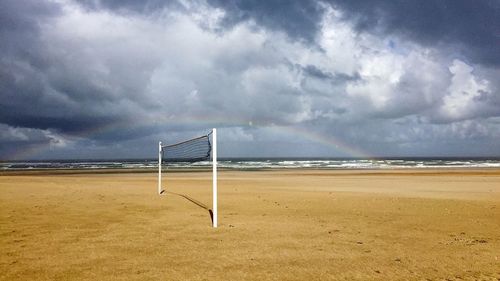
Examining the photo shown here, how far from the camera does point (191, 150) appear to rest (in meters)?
14.9

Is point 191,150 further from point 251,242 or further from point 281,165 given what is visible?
point 281,165

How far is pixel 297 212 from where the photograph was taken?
1222cm

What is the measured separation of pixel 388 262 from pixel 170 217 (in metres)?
6.56

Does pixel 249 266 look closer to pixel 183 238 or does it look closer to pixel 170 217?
pixel 183 238

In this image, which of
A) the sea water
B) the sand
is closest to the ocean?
the sea water

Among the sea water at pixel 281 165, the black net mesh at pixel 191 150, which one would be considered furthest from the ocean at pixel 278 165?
the black net mesh at pixel 191 150

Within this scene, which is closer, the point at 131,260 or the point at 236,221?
the point at 131,260

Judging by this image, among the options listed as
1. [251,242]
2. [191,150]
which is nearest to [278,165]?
[191,150]

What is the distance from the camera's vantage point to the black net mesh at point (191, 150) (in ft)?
40.5

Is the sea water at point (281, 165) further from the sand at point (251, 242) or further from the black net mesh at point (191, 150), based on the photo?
the sand at point (251, 242)

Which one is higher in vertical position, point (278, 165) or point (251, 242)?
point (278, 165)

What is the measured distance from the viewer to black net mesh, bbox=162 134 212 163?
1236 centimetres

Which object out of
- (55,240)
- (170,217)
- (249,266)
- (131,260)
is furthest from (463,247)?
(55,240)

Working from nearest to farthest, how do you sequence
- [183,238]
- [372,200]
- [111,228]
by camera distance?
1. [183,238]
2. [111,228]
3. [372,200]
